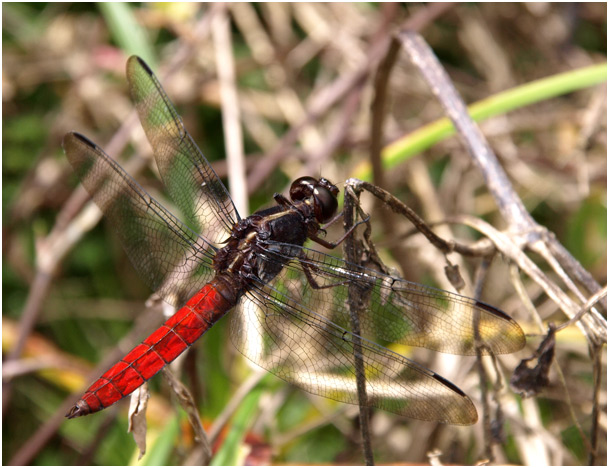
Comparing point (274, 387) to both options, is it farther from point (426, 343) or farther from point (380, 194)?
point (380, 194)

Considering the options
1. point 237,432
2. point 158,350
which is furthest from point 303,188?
point 237,432

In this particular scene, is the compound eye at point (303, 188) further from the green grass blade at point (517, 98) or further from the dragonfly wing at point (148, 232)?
the green grass blade at point (517, 98)

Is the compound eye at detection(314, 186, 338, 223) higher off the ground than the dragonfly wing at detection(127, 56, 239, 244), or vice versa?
the compound eye at detection(314, 186, 338, 223)

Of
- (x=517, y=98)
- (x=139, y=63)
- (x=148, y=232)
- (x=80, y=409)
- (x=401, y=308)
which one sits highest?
(x=517, y=98)

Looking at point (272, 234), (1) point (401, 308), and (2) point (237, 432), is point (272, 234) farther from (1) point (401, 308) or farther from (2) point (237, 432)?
(2) point (237, 432)

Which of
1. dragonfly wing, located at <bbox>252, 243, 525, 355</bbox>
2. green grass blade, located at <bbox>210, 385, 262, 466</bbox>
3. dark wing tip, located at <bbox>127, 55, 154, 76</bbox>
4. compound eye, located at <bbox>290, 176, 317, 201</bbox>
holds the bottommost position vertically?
green grass blade, located at <bbox>210, 385, 262, 466</bbox>

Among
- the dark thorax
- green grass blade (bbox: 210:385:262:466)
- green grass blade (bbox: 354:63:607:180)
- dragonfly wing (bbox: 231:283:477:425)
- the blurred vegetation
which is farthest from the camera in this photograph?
the blurred vegetation

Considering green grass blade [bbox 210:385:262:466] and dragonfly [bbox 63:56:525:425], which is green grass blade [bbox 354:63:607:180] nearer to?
dragonfly [bbox 63:56:525:425]

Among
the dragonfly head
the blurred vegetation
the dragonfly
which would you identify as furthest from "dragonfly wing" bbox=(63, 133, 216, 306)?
the blurred vegetation
